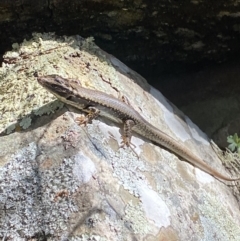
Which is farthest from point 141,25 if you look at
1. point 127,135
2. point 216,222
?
point 216,222

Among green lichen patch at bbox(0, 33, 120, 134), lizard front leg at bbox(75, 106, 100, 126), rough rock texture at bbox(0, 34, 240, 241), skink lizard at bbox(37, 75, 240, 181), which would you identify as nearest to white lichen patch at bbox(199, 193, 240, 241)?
rough rock texture at bbox(0, 34, 240, 241)

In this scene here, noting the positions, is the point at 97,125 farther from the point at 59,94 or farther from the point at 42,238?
the point at 42,238

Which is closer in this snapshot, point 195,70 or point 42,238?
point 42,238

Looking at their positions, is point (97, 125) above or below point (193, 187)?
above

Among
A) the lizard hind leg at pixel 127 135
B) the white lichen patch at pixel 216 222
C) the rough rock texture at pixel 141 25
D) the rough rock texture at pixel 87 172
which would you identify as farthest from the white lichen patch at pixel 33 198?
the rough rock texture at pixel 141 25

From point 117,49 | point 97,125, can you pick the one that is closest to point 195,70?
point 117,49

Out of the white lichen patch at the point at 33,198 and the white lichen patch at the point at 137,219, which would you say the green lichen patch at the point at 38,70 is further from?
the white lichen patch at the point at 137,219

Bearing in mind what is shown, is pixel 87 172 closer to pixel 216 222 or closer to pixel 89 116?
pixel 89 116

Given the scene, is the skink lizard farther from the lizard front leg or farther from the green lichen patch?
the green lichen patch
